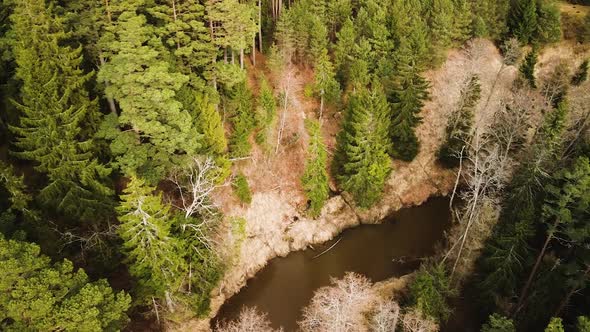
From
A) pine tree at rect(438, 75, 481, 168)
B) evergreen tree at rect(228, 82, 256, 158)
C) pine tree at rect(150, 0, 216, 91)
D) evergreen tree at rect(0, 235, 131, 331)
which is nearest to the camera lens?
evergreen tree at rect(0, 235, 131, 331)

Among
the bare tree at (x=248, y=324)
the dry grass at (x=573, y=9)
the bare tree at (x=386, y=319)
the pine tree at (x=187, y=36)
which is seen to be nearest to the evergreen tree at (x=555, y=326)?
the bare tree at (x=386, y=319)

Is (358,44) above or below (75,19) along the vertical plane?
below

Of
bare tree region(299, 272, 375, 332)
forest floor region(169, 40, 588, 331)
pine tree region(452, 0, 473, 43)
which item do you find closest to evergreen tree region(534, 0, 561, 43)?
forest floor region(169, 40, 588, 331)

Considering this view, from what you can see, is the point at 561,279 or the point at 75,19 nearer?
the point at 561,279

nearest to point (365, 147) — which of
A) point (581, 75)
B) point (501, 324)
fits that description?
point (501, 324)

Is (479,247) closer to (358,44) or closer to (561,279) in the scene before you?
(561,279)

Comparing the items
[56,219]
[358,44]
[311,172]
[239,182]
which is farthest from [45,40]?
[358,44]

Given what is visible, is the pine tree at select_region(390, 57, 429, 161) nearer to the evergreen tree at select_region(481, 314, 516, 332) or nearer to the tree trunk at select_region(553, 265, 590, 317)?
the tree trunk at select_region(553, 265, 590, 317)
